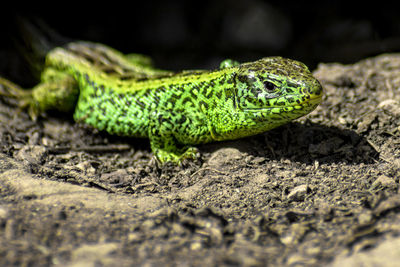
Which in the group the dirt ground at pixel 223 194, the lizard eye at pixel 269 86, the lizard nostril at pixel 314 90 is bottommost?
the dirt ground at pixel 223 194

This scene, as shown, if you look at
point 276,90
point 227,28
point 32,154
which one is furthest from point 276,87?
point 227,28

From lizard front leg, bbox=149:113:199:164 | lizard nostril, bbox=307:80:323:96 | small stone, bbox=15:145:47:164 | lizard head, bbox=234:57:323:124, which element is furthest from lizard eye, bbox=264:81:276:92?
small stone, bbox=15:145:47:164

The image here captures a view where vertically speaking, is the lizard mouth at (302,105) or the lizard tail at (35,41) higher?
the lizard tail at (35,41)

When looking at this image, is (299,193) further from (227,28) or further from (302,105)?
(227,28)

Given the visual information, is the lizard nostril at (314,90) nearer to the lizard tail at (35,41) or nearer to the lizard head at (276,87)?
the lizard head at (276,87)

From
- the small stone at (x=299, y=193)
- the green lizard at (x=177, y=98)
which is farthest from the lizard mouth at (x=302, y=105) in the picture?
the small stone at (x=299, y=193)

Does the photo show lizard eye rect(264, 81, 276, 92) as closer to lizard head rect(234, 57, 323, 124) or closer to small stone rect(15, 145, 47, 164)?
lizard head rect(234, 57, 323, 124)
